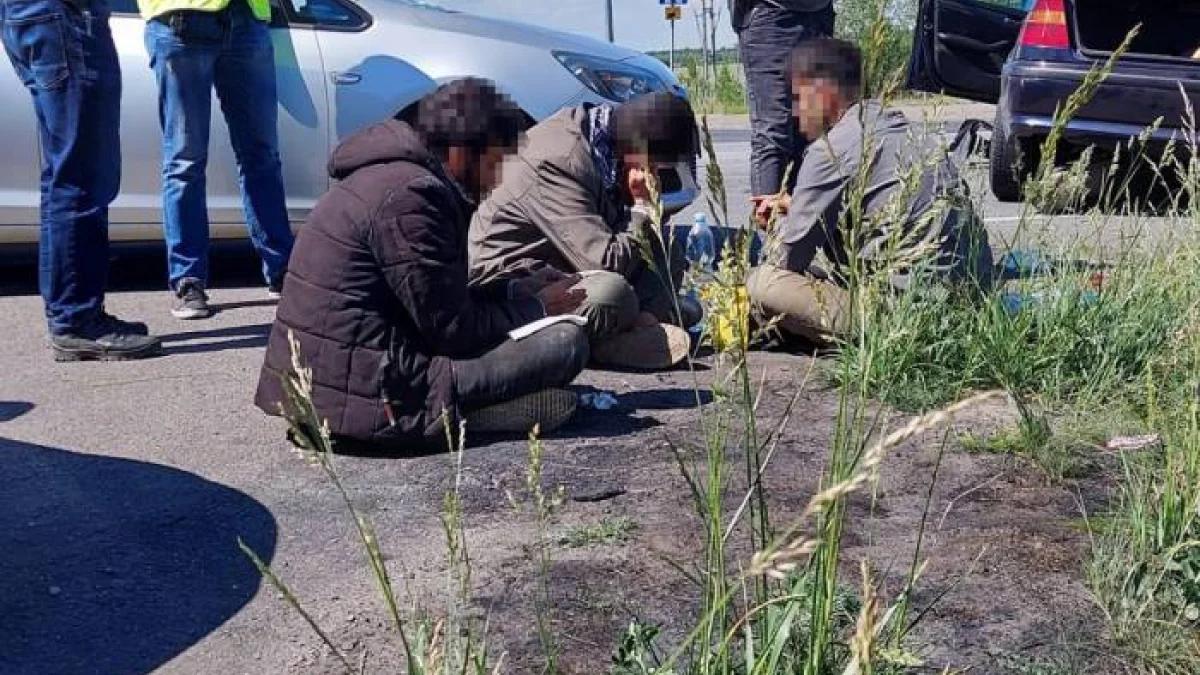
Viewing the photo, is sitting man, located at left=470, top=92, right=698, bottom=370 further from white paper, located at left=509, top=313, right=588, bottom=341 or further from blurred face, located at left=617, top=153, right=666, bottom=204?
white paper, located at left=509, top=313, right=588, bottom=341

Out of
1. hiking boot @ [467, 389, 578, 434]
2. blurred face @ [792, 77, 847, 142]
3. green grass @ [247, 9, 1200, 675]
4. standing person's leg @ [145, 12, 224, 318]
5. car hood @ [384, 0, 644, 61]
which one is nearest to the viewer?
green grass @ [247, 9, 1200, 675]

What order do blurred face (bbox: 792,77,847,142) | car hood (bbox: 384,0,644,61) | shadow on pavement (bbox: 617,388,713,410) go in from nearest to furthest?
shadow on pavement (bbox: 617,388,713,410)
blurred face (bbox: 792,77,847,142)
car hood (bbox: 384,0,644,61)

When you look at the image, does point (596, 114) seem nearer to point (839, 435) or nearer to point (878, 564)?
point (878, 564)

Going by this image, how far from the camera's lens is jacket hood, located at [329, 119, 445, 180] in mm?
3785

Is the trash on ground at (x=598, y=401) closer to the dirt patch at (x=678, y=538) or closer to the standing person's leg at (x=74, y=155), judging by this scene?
the dirt patch at (x=678, y=538)

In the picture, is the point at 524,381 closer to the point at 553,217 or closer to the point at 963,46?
the point at 553,217

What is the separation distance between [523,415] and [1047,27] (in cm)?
469

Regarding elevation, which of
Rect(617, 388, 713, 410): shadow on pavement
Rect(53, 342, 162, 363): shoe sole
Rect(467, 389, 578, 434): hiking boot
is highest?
Rect(467, 389, 578, 434): hiking boot

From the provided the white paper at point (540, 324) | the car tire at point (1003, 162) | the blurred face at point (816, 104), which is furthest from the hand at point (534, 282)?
the car tire at point (1003, 162)

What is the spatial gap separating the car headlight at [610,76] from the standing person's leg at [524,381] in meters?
2.59

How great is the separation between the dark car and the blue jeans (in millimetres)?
3557

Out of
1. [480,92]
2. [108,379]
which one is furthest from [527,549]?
[108,379]

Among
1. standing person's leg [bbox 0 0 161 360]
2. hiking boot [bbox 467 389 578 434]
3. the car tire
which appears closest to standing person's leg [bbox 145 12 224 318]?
standing person's leg [bbox 0 0 161 360]

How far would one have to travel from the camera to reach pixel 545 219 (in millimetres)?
4750
